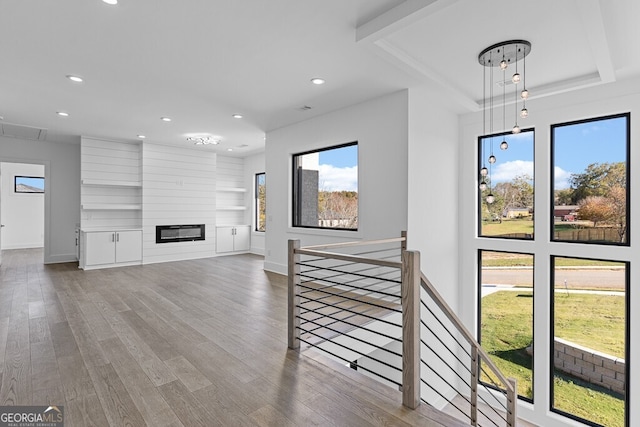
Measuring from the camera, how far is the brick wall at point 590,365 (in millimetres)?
4082

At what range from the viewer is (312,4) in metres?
2.44

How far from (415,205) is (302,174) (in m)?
2.37

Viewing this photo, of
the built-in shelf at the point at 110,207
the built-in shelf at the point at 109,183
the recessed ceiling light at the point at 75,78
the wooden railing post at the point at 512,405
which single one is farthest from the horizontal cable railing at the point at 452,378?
the built-in shelf at the point at 109,183

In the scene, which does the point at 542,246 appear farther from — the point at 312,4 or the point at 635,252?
the point at 312,4

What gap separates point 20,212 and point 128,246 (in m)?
6.37

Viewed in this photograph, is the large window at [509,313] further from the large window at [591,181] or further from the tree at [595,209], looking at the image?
the tree at [595,209]

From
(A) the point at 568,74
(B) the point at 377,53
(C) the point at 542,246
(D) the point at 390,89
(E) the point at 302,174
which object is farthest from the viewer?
(E) the point at 302,174

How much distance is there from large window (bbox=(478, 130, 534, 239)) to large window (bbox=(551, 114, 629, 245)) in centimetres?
33

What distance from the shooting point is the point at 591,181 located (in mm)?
4281

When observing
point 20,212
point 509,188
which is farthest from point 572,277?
point 20,212

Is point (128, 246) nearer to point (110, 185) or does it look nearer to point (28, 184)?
point (110, 185)

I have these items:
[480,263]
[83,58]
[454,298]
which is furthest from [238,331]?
[480,263]

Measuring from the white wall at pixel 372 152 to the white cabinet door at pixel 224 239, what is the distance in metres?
3.29

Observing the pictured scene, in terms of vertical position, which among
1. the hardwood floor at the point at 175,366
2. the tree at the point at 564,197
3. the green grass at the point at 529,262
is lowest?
the hardwood floor at the point at 175,366
